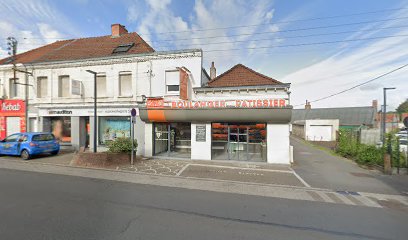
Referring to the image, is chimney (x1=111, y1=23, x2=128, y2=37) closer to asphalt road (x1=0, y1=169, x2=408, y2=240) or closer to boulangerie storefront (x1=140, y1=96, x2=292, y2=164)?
boulangerie storefront (x1=140, y1=96, x2=292, y2=164)

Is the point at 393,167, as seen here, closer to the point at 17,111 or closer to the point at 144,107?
the point at 144,107

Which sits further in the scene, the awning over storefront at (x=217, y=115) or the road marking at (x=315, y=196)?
the awning over storefront at (x=217, y=115)

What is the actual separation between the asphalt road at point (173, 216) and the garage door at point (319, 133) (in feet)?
77.7

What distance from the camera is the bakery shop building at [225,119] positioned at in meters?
10.9

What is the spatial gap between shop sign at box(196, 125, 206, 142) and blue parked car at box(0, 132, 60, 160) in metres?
8.92

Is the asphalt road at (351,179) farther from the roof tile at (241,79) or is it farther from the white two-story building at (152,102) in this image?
the roof tile at (241,79)

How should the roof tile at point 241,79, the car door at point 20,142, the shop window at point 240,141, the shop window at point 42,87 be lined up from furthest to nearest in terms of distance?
the shop window at point 42,87 < the roof tile at point 241,79 < the shop window at point 240,141 < the car door at point 20,142

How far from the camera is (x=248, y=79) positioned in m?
12.5

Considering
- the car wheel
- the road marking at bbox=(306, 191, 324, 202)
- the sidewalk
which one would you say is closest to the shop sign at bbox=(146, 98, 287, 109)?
the sidewalk

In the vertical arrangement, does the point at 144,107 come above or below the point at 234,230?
above

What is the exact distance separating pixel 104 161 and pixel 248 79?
957 cm

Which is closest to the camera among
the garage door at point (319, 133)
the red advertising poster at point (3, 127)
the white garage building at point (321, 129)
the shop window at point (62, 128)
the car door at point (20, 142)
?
the car door at point (20, 142)

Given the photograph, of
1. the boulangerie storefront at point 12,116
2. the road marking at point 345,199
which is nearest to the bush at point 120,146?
the road marking at point 345,199

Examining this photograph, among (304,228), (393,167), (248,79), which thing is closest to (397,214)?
(304,228)
